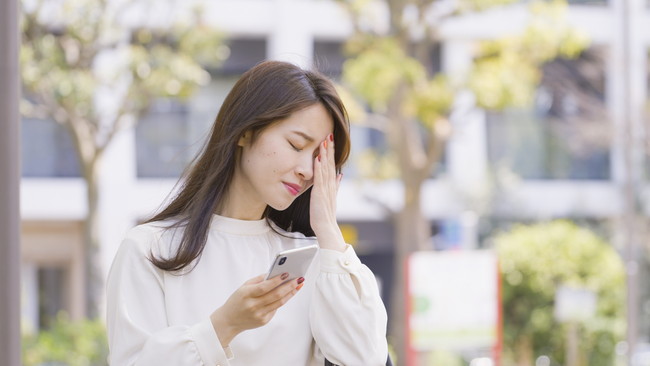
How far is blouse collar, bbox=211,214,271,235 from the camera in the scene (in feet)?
7.54

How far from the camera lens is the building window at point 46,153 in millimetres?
18812

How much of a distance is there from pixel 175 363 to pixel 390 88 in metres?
9.77

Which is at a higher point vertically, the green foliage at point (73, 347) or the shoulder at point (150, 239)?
the shoulder at point (150, 239)

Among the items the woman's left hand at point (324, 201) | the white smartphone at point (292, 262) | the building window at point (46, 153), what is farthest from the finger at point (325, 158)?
the building window at point (46, 153)

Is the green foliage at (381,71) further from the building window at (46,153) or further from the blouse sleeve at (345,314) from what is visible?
the blouse sleeve at (345,314)

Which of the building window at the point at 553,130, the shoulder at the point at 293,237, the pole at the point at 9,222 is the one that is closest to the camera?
the shoulder at the point at 293,237

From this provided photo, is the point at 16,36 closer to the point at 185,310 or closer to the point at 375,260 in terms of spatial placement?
the point at 185,310

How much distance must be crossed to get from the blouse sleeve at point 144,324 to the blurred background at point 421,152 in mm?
6352

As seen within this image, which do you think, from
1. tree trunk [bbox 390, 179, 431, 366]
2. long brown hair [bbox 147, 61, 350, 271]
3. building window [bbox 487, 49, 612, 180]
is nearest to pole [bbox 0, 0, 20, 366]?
long brown hair [bbox 147, 61, 350, 271]

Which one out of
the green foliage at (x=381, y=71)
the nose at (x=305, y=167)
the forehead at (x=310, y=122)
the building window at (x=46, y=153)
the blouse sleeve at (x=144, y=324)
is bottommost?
the blouse sleeve at (x=144, y=324)

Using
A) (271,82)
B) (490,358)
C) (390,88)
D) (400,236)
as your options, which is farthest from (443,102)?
(271,82)

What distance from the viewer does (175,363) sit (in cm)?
203

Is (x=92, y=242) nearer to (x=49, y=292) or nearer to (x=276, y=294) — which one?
(x=49, y=292)

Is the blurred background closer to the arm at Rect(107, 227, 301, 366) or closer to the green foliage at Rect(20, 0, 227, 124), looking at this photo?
the green foliage at Rect(20, 0, 227, 124)
